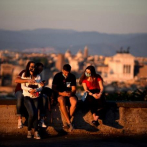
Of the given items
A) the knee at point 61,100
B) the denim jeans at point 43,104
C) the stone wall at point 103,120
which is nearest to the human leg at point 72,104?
the knee at point 61,100

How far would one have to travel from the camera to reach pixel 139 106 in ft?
27.1

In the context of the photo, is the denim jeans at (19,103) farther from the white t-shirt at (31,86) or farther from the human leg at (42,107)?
the human leg at (42,107)

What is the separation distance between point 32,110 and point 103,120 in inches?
45.2

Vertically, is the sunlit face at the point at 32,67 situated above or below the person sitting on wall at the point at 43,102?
above

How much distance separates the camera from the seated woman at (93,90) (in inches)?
317

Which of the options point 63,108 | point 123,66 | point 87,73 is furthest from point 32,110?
point 123,66

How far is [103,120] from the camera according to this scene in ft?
26.9

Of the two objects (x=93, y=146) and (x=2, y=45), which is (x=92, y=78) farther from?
(x=2, y=45)

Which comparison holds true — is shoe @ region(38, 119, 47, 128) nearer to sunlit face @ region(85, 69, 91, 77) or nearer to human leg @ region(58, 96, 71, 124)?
human leg @ region(58, 96, 71, 124)

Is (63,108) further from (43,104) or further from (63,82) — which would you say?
(63,82)

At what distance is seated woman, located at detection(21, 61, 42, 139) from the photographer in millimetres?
7691

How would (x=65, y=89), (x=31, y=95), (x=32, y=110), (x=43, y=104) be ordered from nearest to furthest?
1. (x=32, y=110)
2. (x=31, y=95)
3. (x=43, y=104)
4. (x=65, y=89)

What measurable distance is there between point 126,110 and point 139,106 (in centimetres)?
20

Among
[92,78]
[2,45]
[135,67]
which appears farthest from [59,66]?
[92,78]
